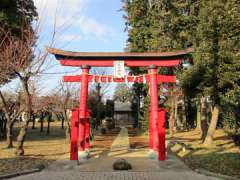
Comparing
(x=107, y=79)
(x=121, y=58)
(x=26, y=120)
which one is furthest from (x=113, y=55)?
(x=26, y=120)

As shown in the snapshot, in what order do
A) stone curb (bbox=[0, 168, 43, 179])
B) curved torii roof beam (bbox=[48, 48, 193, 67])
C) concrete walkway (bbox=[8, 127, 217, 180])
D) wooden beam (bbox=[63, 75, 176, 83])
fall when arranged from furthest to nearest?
wooden beam (bbox=[63, 75, 176, 83]) < curved torii roof beam (bbox=[48, 48, 193, 67]) < concrete walkway (bbox=[8, 127, 217, 180]) < stone curb (bbox=[0, 168, 43, 179])

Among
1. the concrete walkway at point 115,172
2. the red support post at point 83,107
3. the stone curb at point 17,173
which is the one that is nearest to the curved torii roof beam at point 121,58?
the red support post at point 83,107

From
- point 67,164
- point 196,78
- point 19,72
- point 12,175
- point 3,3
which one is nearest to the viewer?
point 12,175

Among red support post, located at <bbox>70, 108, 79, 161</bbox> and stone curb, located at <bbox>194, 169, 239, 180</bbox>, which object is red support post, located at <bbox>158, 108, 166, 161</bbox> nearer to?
stone curb, located at <bbox>194, 169, 239, 180</bbox>

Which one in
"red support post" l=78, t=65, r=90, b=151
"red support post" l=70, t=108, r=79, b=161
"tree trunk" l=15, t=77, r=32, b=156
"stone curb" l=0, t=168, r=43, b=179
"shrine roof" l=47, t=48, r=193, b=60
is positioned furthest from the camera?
"shrine roof" l=47, t=48, r=193, b=60

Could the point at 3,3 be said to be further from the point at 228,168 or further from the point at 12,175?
the point at 228,168

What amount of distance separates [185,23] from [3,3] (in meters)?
10.7

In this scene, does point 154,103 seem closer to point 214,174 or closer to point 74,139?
point 74,139

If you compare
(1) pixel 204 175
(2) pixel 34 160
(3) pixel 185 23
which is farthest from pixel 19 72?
(3) pixel 185 23

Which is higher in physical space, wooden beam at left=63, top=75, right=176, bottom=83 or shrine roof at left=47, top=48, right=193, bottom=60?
shrine roof at left=47, top=48, right=193, bottom=60

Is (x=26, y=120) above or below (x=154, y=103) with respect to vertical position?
below

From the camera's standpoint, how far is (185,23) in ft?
78.6

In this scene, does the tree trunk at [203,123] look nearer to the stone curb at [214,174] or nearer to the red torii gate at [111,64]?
the red torii gate at [111,64]

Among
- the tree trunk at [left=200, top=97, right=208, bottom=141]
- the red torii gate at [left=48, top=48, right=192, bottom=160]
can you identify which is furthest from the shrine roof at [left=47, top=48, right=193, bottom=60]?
the tree trunk at [left=200, top=97, right=208, bottom=141]
